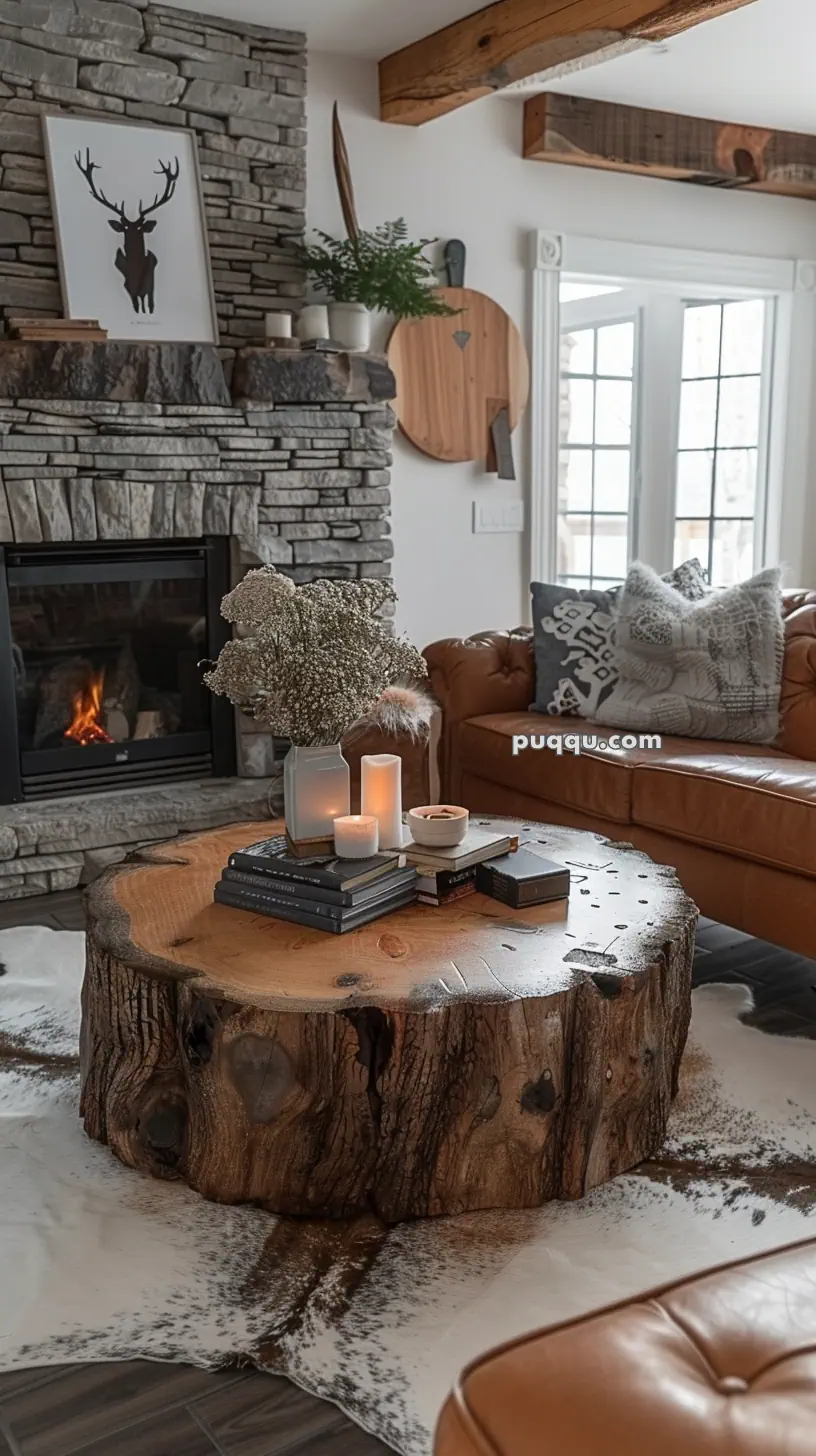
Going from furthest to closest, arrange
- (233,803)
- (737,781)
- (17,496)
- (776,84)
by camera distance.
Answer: (776,84) < (233,803) < (17,496) < (737,781)

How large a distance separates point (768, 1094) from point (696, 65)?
3555 millimetres

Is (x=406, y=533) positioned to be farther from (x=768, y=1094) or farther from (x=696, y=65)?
(x=768, y=1094)

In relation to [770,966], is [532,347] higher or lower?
higher

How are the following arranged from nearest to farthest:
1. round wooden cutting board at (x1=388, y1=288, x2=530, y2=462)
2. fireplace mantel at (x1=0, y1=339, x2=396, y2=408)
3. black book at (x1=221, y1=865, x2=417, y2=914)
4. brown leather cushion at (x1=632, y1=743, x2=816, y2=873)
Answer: black book at (x1=221, y1=865, x2=417, y2=914) < brown leather cushion at (x1=632, y1=743, x2=816, y2=873) < fireplace mantel at (x1=0, y1=339, x2=396, y2=408) < round wooden cutting board at (x1=388, y1=288, x2=530, y2=462)

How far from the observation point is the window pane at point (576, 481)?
551 cm

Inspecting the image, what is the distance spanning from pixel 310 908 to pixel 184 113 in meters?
2.94

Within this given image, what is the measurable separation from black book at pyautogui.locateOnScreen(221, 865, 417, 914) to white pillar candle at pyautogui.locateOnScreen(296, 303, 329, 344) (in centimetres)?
238

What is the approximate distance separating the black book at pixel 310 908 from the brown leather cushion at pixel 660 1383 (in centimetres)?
108

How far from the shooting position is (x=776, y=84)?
15.0ft

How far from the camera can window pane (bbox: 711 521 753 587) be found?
5828 millimetres

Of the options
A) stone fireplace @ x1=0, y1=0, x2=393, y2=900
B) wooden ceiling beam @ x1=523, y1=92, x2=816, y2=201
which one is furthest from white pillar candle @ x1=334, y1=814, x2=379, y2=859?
wooden ceiling beam @ x1=523, y1=92, x2=816, y2=201

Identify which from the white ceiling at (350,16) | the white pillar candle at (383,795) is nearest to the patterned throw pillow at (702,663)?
the white pillar candle at (383,795)

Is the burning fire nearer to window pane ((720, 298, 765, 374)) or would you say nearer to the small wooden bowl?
the small wooden bowl

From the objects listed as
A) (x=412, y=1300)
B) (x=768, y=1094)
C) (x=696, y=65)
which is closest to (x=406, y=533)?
(x=696, y=65)
